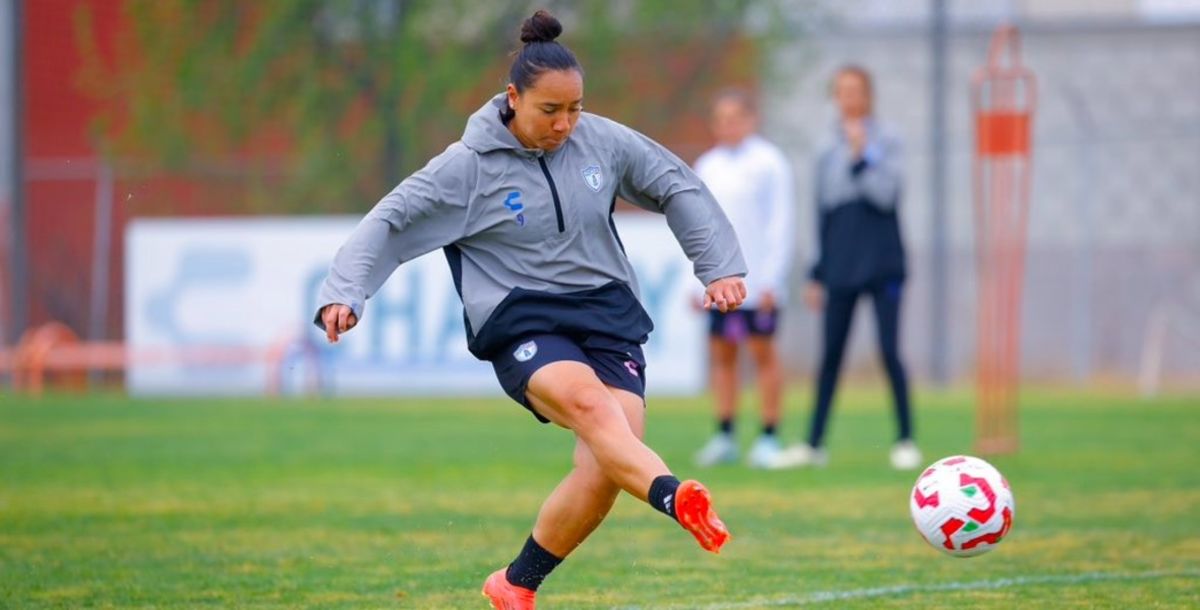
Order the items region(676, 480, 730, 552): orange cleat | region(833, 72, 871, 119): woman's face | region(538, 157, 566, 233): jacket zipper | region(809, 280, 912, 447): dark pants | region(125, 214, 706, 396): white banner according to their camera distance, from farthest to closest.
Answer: region(125, 214, 706, 396): white banner
region(809, 280, 912, 447): dark pants
region(833, 72, 871, 119): woman's face
region(538, 157, 566, 233): jacket zipper
region(676, 480, 730, 552): orange cleat

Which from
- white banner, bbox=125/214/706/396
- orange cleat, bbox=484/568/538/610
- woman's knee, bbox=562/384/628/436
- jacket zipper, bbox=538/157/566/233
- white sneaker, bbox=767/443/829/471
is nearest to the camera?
woman's knee, bbox=562/384/628/436

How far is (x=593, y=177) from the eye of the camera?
580 cm

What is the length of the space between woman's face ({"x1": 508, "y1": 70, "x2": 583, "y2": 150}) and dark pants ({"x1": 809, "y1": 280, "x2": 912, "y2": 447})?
5304 millimetres

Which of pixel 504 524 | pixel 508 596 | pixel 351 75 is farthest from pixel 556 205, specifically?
pixel 351 75

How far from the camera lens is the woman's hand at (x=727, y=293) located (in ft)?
19.4

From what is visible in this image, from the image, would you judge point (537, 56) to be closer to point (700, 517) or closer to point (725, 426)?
point (700, 517)

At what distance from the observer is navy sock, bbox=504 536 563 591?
5.83m

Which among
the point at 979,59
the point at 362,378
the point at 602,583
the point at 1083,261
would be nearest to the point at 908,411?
the point at 602,583

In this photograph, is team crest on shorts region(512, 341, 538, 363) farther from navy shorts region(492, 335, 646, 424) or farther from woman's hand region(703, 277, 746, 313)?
woman's hand region(703, 277, 746, 313)

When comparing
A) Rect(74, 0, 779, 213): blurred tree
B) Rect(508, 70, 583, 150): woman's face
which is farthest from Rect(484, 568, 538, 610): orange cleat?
Rect(74, 0, 779, 213): blurred tree

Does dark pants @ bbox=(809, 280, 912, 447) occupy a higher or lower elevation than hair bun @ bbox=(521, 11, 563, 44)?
lower

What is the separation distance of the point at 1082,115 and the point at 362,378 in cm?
981

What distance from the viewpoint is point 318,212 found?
24078 mm

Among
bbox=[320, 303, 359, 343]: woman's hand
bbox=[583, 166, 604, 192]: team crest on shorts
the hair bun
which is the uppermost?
the hair bun
